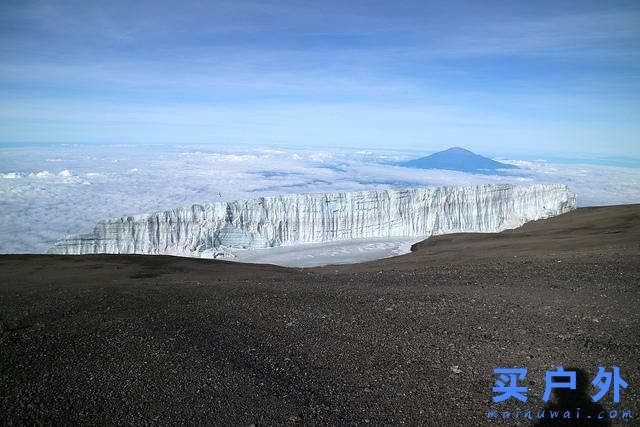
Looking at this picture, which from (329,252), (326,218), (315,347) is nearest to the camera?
(315,347)

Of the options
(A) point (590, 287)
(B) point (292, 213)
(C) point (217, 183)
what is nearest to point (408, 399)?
(A) point (590, 287)

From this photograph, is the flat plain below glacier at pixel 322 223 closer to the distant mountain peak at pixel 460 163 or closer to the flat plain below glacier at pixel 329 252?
the flat plain below glacier at pixel 329 252

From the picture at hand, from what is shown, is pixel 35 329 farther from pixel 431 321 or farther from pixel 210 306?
pixel 431 321

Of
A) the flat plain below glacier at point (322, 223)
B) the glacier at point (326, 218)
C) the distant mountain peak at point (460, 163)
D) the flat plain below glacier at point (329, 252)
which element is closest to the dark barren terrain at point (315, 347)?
the flat plain below glacier at point (329, 252)

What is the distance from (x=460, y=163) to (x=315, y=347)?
557 feet

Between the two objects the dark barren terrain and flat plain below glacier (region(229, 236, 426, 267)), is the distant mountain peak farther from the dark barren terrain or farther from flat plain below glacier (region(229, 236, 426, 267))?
the dark barren terrain

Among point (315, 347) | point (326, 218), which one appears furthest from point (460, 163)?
point (315, 347)

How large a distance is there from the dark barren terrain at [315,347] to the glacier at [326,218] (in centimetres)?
2765

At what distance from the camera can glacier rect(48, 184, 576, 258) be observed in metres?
38.5

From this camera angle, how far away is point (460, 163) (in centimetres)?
16562

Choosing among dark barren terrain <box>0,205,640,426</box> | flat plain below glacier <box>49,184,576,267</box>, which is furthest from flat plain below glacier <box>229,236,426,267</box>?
dark barren terrain <box>0,205,640,426</box>

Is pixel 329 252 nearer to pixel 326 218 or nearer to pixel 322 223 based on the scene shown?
pixel 322 223

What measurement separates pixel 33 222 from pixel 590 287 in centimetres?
6660

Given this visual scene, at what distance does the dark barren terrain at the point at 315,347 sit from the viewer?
5355 mm
